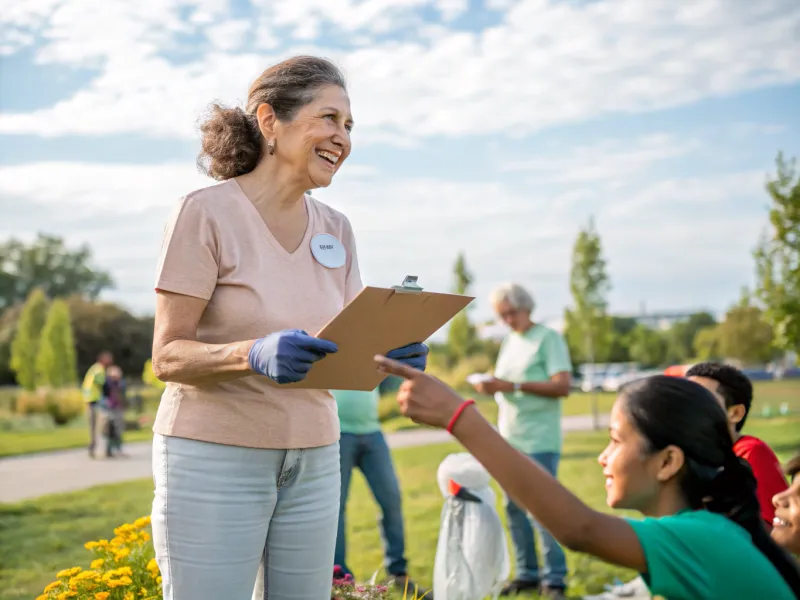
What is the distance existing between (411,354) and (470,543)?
2.70 meters

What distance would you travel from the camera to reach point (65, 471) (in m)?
12.3

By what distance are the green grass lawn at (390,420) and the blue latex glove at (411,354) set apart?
13277mm

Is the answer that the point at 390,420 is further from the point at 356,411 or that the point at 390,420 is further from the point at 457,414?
the point at 457,414

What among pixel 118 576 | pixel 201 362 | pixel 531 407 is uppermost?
pixel 201 362

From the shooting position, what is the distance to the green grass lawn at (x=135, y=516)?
6051mm

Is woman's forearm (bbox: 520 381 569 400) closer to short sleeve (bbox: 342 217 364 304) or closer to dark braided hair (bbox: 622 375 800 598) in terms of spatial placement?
short sleeve (bbox: 342 217 364 304)

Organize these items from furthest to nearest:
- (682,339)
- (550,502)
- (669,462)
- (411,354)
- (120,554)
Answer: (682,339), (120,554), (411,354), (669,462), (550,502)

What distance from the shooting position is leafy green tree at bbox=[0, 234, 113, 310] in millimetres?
51594

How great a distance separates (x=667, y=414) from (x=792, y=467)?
1624mm

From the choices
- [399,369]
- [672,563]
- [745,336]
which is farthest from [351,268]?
[745,336]

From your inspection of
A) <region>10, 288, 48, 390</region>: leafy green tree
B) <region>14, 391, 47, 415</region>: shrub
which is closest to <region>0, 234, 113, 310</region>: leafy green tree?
<region>10, 288, 48, 390</region>: leafy green tree

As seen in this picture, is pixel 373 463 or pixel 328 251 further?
pixel 373 463

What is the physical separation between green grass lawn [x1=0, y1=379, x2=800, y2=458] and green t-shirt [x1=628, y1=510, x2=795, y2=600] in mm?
13720

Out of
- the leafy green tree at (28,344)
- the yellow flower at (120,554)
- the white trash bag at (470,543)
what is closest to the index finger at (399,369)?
the yellow flower at (120,554)
